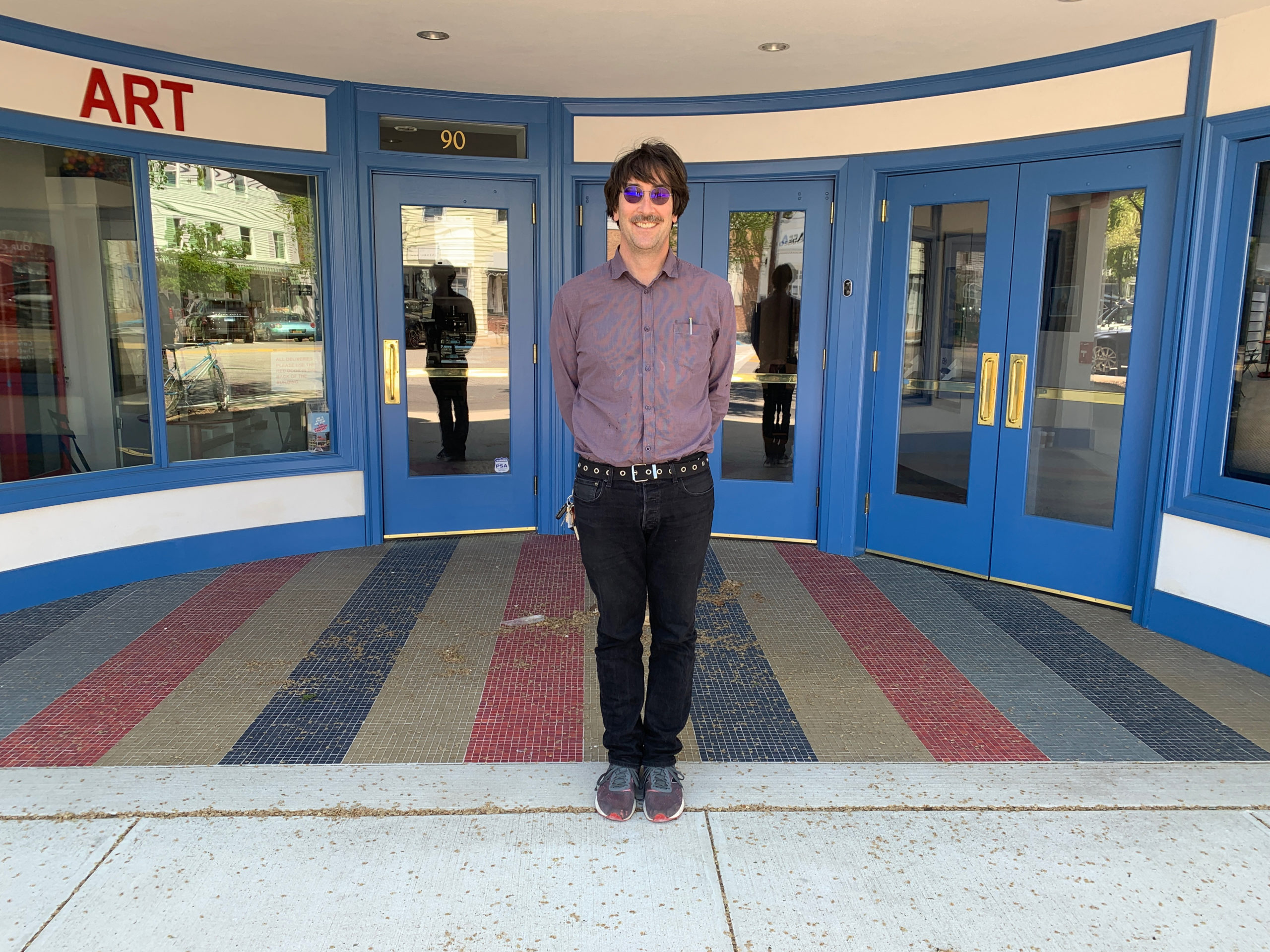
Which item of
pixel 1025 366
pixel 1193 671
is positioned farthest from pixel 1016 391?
pixel 1193 671

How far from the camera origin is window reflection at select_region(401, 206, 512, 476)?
20.0 feet

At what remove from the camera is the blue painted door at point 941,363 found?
208 inches

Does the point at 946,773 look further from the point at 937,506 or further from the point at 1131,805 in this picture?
the point at 937,506

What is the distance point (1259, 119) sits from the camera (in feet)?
13.4

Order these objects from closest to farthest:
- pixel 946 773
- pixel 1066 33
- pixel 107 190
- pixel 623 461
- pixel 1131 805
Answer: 1. pixel 623 461
2. pixel 1131 805
3. pixel 946 773
4. pixel 1066 33
5. pixel 107 190

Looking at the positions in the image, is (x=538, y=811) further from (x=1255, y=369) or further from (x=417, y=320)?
(x=417, y=320)

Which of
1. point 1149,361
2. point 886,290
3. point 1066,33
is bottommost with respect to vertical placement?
point 1149,361

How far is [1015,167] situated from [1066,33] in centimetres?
75

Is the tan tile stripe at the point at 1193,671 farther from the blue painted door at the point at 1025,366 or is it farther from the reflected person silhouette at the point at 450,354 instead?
the reflected person silhouette at the point at 450,354

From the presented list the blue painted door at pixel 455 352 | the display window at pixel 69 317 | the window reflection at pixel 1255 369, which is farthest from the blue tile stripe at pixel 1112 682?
the display window at pixel 69 317

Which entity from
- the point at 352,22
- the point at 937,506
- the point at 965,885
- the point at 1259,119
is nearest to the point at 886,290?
the point at 937,506

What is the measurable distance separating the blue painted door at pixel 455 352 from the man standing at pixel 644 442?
350 cm

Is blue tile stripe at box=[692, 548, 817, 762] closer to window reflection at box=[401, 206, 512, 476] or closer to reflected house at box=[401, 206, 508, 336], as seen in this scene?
window reflection at box=[401, 206, 512, 476]

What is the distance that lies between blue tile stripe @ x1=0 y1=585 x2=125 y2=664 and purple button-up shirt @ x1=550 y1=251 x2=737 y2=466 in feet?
10.4
